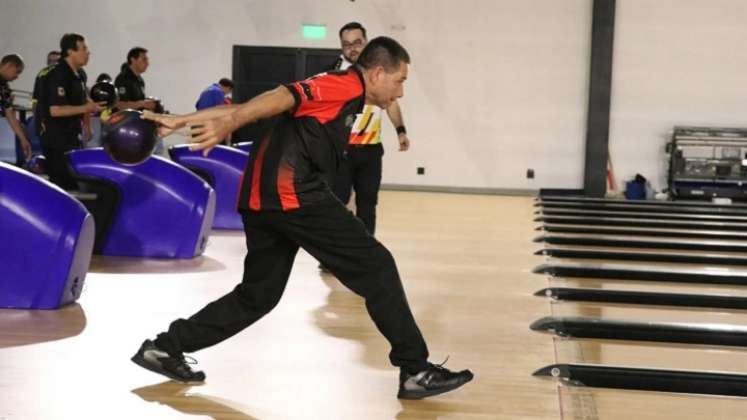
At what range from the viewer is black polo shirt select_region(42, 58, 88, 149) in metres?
6.84

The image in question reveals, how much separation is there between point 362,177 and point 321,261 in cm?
244

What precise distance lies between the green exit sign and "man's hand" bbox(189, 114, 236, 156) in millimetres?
12198

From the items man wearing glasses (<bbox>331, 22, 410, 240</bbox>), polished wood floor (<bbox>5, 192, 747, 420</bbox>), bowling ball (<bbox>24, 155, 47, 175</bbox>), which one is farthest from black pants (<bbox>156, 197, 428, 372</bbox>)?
bowling ball (<bbox>24, 155, 47, 175</bbox>)

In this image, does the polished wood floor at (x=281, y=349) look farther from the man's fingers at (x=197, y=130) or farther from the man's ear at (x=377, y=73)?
the man's ear at (x=377, y=73)

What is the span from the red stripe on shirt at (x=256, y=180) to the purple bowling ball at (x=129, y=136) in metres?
0.40

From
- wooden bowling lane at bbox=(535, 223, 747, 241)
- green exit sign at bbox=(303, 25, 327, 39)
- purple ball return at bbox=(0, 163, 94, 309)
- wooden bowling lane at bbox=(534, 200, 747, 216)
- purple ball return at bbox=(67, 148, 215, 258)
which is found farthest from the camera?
green exit sign at bbox=(303, 25, 327, 39)

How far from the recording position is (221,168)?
27.5ft

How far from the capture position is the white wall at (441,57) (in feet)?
48.3

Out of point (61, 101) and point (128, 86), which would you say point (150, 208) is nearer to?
point (61, 101)

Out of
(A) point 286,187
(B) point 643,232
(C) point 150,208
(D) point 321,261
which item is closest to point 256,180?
(A) point 286,187

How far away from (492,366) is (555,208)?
8.46 metres

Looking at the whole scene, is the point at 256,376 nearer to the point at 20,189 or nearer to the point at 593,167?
the point at 20,189

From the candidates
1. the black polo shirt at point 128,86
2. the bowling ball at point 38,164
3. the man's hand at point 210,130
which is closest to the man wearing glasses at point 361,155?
the bowling ball at point 38,164

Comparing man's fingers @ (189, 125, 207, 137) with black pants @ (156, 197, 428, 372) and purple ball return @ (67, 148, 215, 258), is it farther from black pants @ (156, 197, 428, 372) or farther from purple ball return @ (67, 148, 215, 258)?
purple ball return @ (67, 148, 215, 258)
